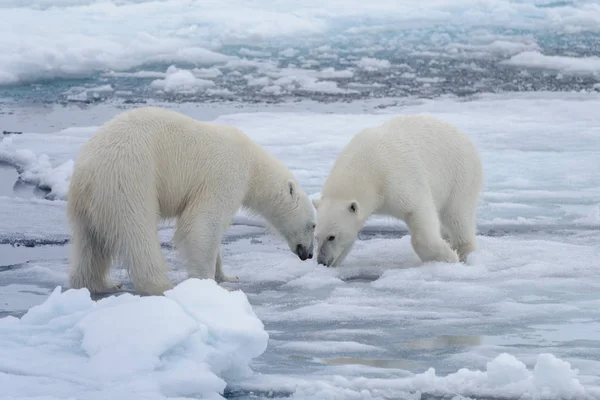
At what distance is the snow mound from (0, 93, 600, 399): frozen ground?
0.5 inches

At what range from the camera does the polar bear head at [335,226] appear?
4.87 meters

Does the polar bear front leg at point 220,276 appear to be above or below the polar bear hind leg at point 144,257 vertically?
below

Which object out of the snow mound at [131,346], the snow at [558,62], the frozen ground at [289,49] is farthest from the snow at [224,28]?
the snow mound at [131,346]

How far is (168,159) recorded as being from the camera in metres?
4.52

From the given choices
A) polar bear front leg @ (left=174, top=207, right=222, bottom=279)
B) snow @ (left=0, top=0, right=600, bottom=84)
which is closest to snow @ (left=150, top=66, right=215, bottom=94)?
snow @ (left=0, top=0, right=600, bottom=84)

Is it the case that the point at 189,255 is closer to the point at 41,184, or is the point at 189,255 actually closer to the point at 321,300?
the point at 321,300

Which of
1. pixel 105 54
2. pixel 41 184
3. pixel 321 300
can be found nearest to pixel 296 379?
pixel 321 300

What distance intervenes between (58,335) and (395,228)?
11.8 ft

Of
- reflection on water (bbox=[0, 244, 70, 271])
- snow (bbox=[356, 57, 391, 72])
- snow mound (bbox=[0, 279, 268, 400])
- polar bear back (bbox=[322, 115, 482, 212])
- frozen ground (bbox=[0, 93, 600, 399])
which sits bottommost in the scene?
reflection on water (bbox=[0, 244, 70, 271])

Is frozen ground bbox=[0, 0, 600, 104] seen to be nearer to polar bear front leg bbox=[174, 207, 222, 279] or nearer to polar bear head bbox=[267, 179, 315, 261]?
polar bear head bbox=[267, 179, 315, 261]

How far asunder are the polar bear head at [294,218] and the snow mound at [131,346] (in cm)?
159

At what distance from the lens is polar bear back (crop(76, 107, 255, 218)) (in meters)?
4.29

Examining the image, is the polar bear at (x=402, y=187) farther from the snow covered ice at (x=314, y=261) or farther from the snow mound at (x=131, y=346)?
the snow mound at (x=131, y=346)

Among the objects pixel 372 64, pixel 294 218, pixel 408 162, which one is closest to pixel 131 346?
pixel 294 218
